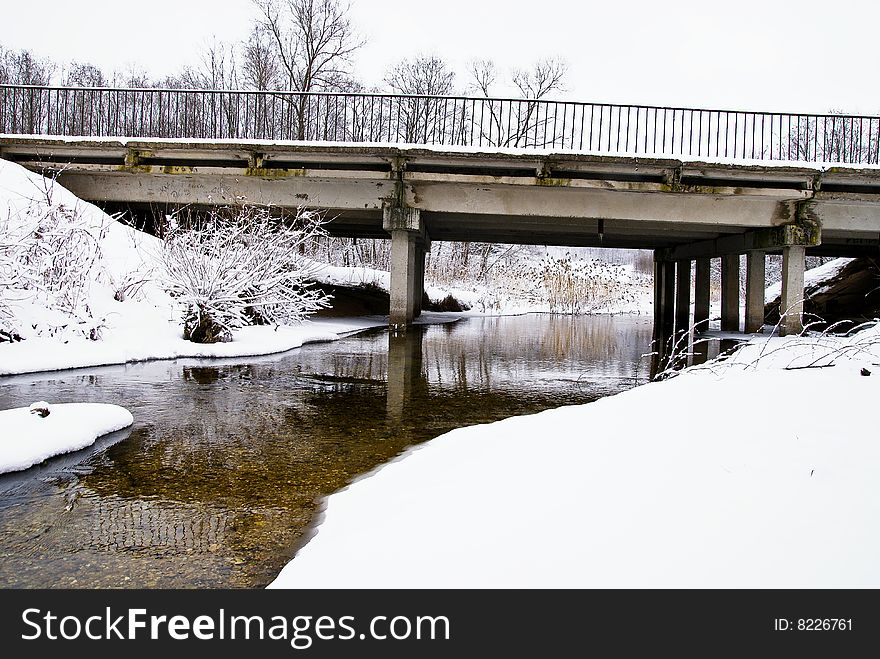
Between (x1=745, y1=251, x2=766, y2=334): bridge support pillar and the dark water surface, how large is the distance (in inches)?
324

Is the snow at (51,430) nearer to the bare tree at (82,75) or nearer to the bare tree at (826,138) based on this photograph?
the bare tree at (826,138)

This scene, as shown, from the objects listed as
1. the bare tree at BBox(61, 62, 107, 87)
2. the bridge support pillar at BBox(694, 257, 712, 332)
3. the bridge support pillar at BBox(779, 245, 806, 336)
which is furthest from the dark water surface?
the bare tree at BBox(61, 62, 107, 87)

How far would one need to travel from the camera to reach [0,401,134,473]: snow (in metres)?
3.89

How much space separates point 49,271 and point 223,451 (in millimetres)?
5975

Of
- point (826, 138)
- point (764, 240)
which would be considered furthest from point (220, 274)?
point (826, 138)

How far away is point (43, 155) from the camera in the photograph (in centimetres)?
A: 1405

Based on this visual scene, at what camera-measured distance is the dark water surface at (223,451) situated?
266 cm

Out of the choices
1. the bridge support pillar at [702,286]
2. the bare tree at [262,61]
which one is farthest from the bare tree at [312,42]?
the bridge support pillar at [702,286]

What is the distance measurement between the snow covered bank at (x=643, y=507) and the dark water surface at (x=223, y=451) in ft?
1.33
